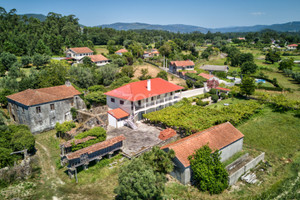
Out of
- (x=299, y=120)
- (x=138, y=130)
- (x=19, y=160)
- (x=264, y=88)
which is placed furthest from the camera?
(x=264, y=88)

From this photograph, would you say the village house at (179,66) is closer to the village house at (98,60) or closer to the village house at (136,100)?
the village house at (98,60)

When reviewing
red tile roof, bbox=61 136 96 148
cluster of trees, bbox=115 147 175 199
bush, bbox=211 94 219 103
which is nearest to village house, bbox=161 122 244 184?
cluster of trees, bbox=115 147 175 199

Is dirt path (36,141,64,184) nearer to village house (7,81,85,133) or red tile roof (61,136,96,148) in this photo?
red tile roof (61,136,96,148)

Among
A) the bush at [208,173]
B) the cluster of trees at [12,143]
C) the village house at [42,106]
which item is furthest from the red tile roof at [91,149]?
the village house at [42,106]

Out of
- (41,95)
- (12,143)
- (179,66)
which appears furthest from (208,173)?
(179,66)

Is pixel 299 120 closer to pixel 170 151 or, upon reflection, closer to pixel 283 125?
pixel 283 125

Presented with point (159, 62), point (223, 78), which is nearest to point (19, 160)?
point (223, 78)

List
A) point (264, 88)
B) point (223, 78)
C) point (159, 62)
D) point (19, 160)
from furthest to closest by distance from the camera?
point (159, 62) < point (223, 78) < point (264, 88) < point (19, 160)
